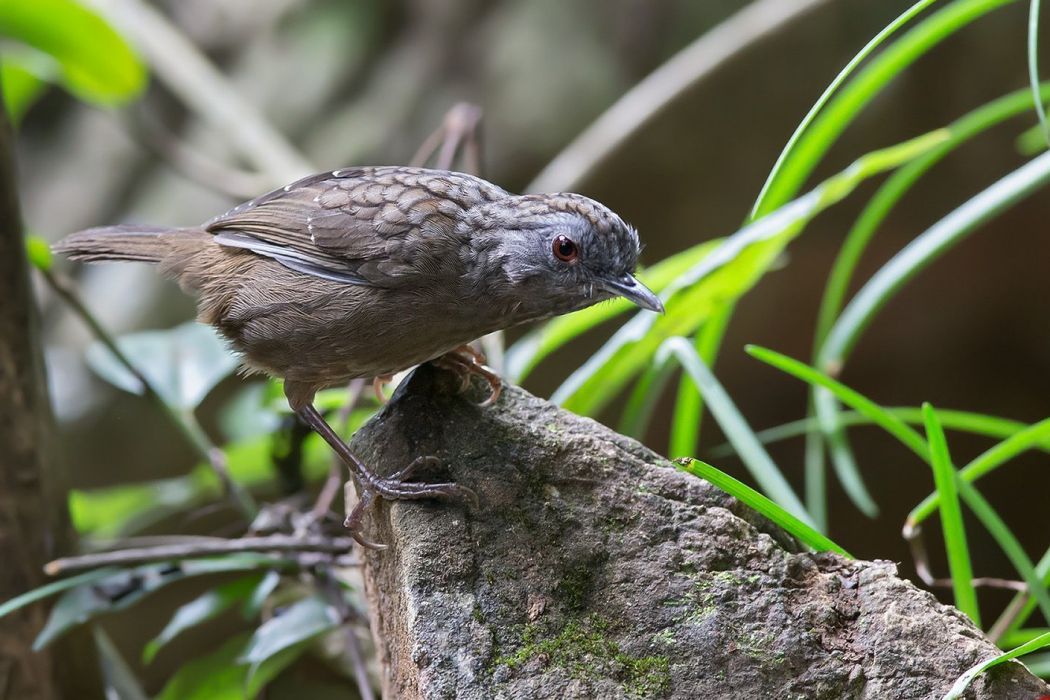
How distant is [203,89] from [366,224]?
109 inches

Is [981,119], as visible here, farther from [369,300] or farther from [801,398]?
[801,398]

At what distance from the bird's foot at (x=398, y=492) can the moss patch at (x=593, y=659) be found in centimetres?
26

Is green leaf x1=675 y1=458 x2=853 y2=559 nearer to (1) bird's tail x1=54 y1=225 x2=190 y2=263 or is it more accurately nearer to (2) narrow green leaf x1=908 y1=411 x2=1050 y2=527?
(2) narrow green leaf x1=908 y1=411 x2=1050 y2=527

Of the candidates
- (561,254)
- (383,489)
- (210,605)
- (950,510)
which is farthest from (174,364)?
(950,510)

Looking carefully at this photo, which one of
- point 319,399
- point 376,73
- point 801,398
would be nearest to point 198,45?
point 376,73

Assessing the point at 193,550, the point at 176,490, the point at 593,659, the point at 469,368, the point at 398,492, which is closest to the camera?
the point at 593,659

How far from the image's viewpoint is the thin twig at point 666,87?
3.81 meters

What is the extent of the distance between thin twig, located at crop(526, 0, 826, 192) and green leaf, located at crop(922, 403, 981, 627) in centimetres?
222

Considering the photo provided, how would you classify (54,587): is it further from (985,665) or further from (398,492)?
(985,665)

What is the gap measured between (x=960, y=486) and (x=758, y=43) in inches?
94.8

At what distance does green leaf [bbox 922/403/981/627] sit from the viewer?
167 centimetres

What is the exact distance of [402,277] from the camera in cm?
194

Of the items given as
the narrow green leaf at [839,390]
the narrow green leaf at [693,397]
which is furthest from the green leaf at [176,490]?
the narrow green leaf at [839,390]

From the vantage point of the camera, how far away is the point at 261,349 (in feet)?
6.82
